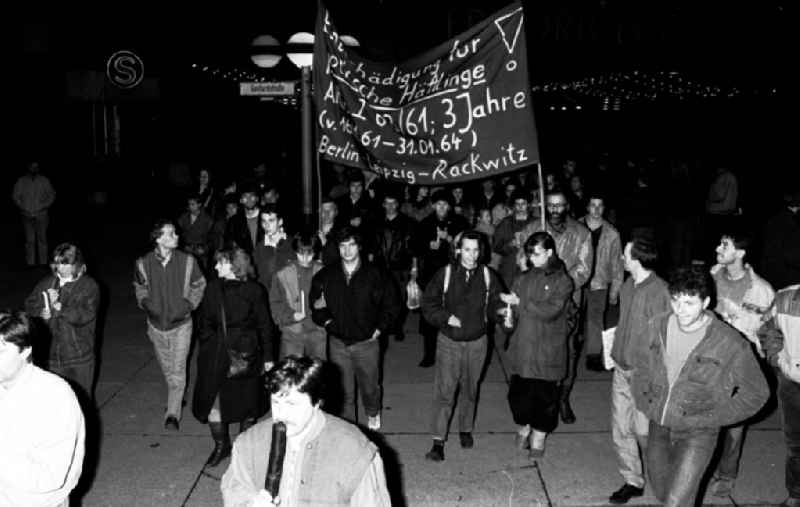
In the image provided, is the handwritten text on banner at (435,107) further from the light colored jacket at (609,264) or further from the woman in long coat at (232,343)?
the light colored jacket at (609,264)

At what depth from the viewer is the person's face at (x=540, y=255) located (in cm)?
613

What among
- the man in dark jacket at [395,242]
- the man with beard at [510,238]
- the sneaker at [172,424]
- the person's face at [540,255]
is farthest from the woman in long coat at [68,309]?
the man with beard at [510,238]

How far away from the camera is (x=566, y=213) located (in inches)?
318

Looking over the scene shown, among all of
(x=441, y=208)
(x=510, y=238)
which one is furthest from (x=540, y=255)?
(x=441, y=208)

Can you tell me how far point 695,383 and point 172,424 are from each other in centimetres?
439

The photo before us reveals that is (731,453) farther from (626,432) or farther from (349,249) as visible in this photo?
(349,249)

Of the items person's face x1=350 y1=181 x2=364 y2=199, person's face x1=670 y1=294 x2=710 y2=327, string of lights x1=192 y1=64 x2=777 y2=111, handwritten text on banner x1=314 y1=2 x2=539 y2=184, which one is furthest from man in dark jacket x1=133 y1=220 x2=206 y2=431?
string of lights x1=192 y1=64 x2=777 y2=111

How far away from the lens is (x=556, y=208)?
25.9ft

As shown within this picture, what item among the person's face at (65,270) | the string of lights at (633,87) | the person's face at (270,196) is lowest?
the person's face at (65,270)

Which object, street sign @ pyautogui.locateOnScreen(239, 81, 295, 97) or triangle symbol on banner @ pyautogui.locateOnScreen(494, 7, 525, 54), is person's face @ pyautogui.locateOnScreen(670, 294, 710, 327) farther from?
street sign @ pyautogui.locateOnScreen(239, 81, 295, 97)

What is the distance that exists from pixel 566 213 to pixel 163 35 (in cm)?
1885

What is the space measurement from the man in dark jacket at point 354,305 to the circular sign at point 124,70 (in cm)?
1168

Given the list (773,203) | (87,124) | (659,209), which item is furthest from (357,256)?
(87,124)

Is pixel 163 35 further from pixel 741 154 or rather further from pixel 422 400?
pixel 422 400
